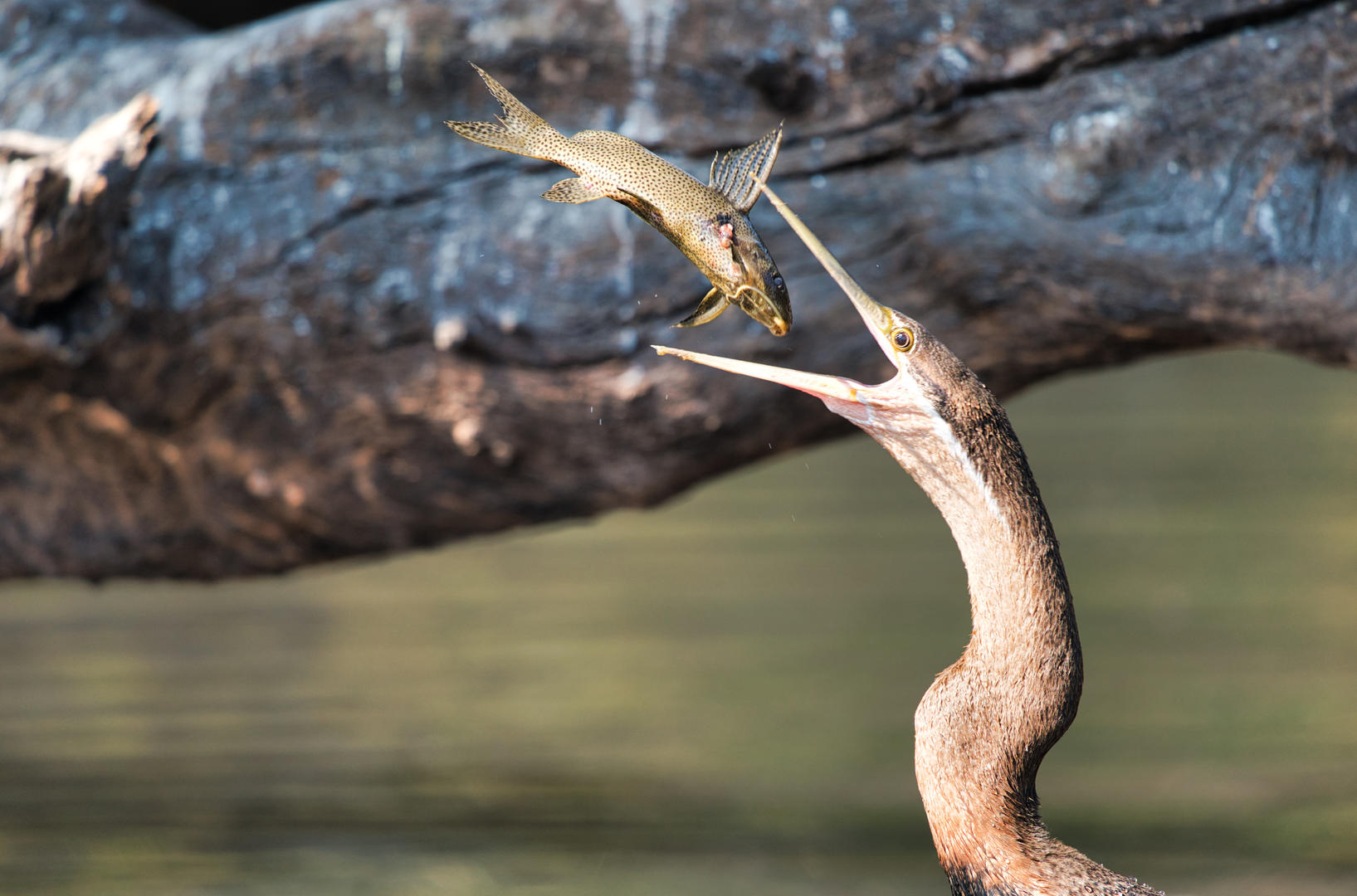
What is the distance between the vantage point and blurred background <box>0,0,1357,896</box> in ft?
11.1

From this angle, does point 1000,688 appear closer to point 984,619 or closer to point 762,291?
point 984,619

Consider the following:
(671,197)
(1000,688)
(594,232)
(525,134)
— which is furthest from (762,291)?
(594,232)

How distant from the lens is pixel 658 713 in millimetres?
4719

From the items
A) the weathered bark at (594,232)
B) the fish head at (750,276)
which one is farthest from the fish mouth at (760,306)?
the weathered bark at (594,232)

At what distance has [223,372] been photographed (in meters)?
2.62

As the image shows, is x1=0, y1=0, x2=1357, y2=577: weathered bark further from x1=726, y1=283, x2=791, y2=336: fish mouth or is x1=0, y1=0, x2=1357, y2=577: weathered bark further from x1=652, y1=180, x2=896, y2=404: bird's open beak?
x1=652, y1=180, x2=896, y2=404: bird's open beak

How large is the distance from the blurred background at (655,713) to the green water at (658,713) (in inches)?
0.6

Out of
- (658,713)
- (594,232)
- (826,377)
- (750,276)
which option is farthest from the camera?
(658,713)

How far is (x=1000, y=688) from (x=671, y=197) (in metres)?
0.53

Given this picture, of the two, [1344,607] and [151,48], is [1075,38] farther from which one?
[1344,607]

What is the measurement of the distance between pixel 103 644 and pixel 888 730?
303 cm

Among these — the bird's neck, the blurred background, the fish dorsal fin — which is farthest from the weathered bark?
the bird's neck

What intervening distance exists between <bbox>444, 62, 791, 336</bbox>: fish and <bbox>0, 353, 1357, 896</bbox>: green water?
2.00m

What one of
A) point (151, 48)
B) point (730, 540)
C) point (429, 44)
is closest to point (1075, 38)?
point (429, 44)
